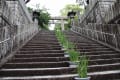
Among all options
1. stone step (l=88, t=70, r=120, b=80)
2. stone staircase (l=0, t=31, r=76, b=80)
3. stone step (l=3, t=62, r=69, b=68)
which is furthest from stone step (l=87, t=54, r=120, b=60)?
stone step (l=88, t=70, r=120, b=80)

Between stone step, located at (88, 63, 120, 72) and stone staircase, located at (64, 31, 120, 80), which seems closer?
stone staircase, located at (64, 31, 120, 80)

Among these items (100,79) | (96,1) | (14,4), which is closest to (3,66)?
(100,79)

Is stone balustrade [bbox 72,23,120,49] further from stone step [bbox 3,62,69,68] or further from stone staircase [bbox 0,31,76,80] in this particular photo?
stone step [bbox 3,62,69,68]

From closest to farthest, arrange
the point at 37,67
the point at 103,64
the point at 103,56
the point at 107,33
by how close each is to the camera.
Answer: the point at 37,67 < the point at 103,64 < the point at 103,56 < the point at 107,33

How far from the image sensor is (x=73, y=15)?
27.6m

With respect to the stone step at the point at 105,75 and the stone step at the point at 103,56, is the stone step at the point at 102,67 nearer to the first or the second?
the stone step at the point at 105,75

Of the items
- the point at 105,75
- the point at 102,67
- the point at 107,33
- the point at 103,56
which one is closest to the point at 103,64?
the point at 102,67

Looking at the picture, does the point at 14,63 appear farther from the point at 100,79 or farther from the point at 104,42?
the point at 104,42

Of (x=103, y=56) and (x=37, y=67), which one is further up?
(x=103, y=56)

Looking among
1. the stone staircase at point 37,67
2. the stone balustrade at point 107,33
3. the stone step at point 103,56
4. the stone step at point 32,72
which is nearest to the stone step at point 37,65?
the stone staircase at point 37,67

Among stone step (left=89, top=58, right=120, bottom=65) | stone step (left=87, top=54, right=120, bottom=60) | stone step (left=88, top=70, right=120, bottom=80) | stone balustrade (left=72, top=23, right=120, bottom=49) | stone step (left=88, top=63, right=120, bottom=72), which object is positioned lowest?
stone step (left=88, top=70, right=120, bottom=80)

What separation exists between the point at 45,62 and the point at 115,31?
17.4 feet

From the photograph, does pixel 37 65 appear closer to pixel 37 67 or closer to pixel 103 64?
pixel 37 67

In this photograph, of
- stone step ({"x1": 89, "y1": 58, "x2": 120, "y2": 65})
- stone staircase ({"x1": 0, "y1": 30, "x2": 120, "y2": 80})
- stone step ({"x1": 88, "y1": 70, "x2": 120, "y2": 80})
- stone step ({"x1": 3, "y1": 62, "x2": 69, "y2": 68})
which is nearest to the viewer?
stone step ({"x1": 88, "y1": 70, "x2": 120, "y2": 80})
